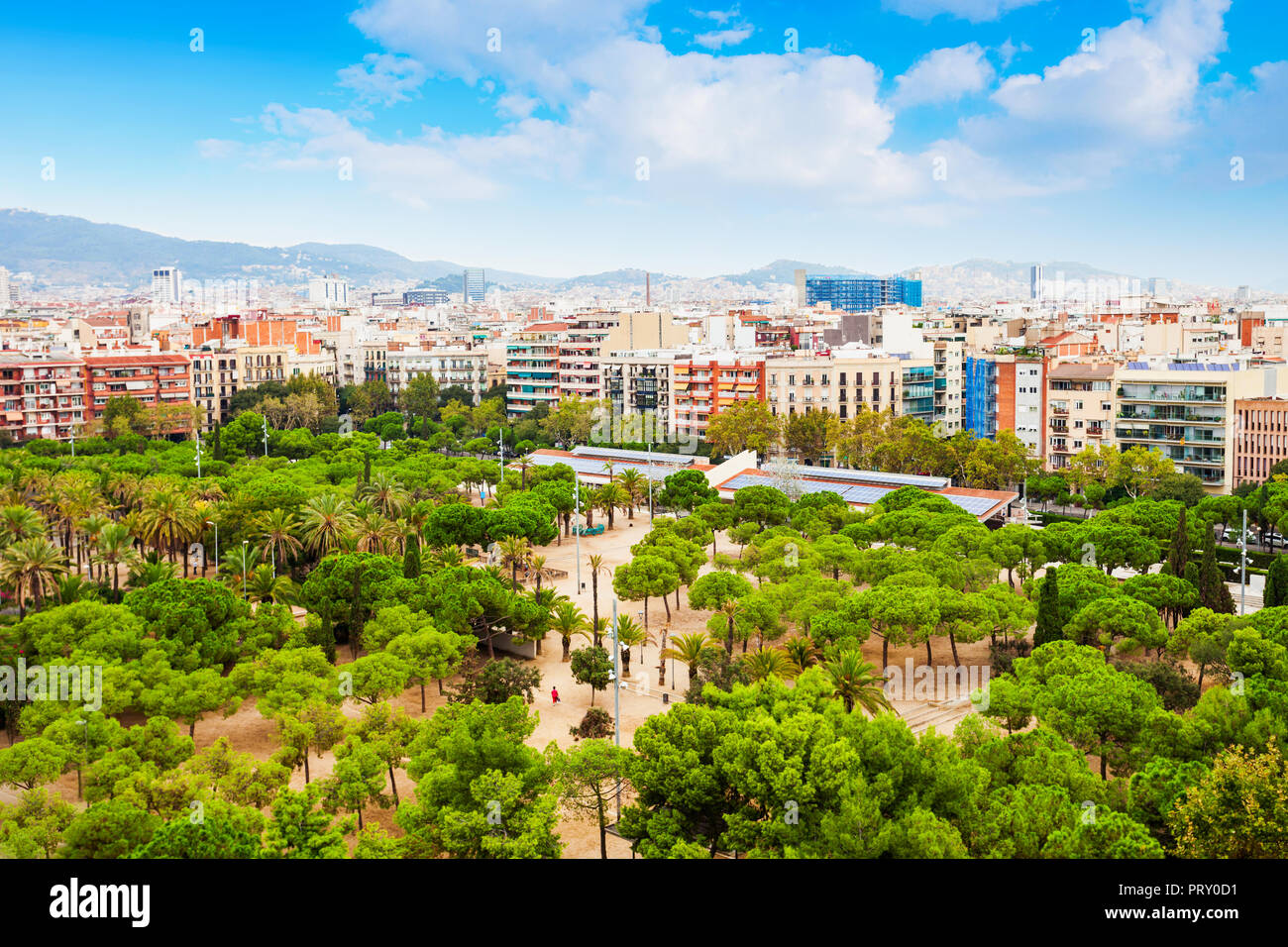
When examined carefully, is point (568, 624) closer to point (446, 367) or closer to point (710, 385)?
point (710, 385)

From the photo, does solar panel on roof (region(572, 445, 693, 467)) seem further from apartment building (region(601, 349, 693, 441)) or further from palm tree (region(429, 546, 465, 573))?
palm tree (region(429, 546, 465, 573))

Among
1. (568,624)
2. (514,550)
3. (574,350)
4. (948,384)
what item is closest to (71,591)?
(514,550)

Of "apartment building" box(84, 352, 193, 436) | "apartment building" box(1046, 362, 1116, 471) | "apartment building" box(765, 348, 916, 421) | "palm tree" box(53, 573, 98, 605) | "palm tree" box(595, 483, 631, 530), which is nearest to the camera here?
"palm tree" box(53, 573, 98, 605)

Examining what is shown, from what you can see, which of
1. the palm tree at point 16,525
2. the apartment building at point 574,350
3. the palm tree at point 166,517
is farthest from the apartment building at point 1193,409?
the palm tree at point 16,525

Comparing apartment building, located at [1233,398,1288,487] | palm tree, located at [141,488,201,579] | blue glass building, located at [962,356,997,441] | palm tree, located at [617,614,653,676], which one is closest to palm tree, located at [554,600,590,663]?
palm tree, located at [617,614,653,676]

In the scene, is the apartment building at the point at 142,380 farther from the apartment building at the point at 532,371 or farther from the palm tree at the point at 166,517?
the palm tree at the point at 166,517

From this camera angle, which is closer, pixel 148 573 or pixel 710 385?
pixel 148 573

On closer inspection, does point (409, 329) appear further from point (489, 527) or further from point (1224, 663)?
point (1224, 663)
